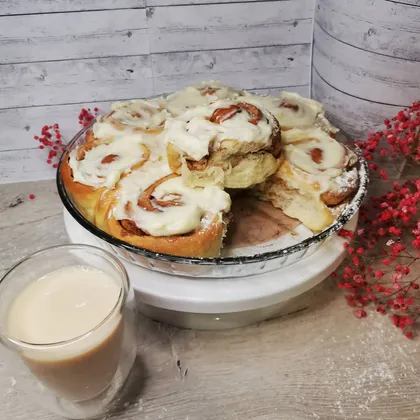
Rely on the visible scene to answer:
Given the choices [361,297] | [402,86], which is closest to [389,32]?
[402,86]

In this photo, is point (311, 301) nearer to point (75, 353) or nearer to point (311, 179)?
point (311, 179)

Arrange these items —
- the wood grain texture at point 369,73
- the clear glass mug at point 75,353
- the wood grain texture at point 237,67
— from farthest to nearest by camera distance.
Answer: the wood grain texture at point 237,67 → the wood grain texture at point 369,73 → the clear glass mug at point 75,353

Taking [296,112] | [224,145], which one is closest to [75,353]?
[224,145]

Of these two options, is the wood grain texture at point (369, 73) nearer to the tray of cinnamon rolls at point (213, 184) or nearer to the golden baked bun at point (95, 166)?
the tray of cinnamon rolls at point (213, 184)

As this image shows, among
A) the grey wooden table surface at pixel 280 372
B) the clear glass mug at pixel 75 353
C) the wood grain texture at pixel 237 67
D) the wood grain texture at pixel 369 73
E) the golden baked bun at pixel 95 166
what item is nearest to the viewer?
the clear glass mug at pixel 75 353

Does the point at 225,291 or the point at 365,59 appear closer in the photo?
the point at 225,291

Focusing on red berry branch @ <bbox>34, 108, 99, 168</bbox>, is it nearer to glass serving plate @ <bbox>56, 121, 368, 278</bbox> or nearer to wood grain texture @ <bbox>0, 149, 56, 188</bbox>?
wood grain texture @ <bbox>0, 149, 56, 188</bbox>

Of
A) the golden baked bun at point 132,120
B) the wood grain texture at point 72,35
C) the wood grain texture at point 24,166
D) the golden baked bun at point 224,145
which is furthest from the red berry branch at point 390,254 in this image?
the wood grain texture at point 24,166
